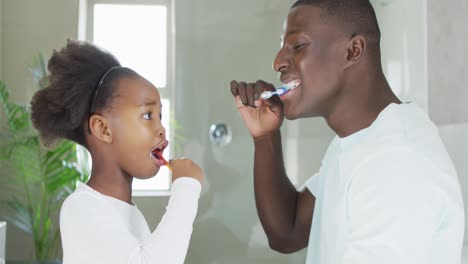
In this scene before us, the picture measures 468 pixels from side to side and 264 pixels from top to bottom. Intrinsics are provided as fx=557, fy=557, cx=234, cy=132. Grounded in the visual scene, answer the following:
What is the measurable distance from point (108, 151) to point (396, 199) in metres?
0.48

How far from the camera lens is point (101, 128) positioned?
0.93 m

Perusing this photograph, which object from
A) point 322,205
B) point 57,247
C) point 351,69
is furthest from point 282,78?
point 57,247

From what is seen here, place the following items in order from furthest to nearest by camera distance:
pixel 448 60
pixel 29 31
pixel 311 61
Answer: pixel 29 31 → pixel 448 60 → pixel 311 61

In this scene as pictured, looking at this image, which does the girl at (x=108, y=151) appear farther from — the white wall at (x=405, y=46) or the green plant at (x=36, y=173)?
the green plant at (x=36, y=173)

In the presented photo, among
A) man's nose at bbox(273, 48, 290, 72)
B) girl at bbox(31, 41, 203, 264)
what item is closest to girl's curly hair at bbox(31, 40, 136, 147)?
girl at bbox(31, 41, 203, 264)

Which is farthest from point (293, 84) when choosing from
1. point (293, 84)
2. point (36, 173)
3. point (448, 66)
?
point (36, 173)

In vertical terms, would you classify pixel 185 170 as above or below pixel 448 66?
below

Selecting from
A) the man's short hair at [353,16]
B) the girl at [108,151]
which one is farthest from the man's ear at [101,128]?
the man's short hair at [353,16]

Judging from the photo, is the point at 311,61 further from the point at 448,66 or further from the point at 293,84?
the point at 448,66

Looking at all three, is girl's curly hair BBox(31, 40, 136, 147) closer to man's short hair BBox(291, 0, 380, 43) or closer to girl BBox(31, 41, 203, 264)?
girl BBox(31, 41, 203, 264)

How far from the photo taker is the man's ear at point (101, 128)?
929 mm

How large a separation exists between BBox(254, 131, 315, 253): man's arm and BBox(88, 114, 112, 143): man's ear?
319 mm

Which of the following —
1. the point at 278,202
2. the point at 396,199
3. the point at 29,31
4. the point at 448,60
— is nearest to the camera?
the point at 396,199

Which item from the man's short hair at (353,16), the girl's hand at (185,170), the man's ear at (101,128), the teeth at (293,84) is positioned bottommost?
the girl's hand at (185,170)
